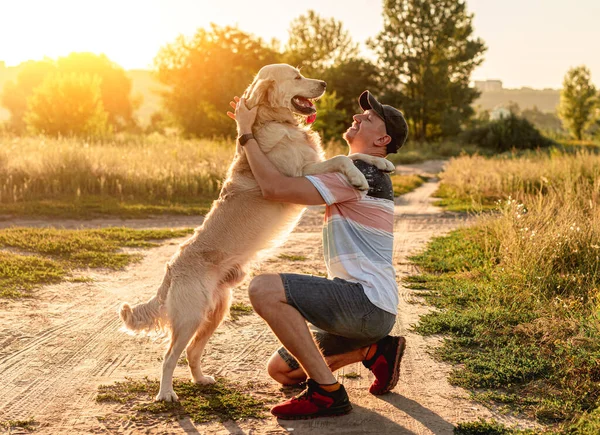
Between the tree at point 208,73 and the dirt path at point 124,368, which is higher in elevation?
the tree at point 208,73

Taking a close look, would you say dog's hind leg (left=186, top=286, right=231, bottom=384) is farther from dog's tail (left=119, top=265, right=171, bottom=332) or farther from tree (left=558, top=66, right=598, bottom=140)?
tree (left=558, top=66, right=598, bottom=140)

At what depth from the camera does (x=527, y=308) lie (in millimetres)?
6016

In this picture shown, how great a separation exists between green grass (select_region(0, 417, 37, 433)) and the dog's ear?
2.47 m

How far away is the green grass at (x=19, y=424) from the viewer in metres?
3.65

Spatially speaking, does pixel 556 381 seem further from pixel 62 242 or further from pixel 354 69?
pixel 354 69

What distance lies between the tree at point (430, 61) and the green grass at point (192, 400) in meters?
45.7

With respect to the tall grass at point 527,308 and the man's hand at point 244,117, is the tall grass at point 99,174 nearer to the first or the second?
the tall grass at point 527,308

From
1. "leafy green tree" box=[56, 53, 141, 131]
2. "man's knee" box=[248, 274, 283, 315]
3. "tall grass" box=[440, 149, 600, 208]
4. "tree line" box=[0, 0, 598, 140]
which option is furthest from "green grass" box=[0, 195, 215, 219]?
"leafy green tree" box=[56, 53, 141, 131]

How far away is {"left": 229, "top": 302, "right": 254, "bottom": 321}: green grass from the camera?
6.23m

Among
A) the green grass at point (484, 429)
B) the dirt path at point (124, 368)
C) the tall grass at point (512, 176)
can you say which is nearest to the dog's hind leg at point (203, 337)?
the dirt path at point (124, 368)

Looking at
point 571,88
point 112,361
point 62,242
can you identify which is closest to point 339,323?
point 112,361

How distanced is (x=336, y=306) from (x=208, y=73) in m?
38.3

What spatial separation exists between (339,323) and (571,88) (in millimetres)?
63822

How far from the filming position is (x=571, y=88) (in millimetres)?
60719
